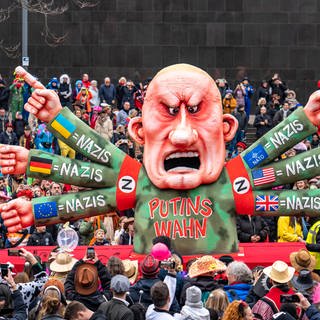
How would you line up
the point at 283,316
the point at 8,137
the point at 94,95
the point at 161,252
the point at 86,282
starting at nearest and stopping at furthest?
the point at 283,316, the point at 86,282, the point at 161,252, the point at 8,137, the point at 94,95

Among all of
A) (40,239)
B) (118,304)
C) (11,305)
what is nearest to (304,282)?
(118,304)

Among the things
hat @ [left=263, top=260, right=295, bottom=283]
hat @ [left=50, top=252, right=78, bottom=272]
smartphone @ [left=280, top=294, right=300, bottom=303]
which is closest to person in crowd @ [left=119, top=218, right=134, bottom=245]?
hat @ [left=50, top=252, right=78, bottom=272]

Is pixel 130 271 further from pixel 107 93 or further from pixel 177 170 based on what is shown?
pixel 107 93

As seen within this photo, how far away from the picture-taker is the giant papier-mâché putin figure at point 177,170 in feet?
66.3

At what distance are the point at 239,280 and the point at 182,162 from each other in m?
4.39

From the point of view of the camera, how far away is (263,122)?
3362cm

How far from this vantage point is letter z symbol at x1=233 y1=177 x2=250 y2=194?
20.5 m

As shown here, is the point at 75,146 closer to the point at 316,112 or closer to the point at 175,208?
the point at 175,208

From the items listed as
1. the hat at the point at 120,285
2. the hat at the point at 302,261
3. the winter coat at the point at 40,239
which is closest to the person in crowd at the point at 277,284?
the hat at the point at 302,261

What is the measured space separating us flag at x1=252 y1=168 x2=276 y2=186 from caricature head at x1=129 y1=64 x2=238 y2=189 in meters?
0.52

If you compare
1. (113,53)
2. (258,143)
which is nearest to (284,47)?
(113,53)

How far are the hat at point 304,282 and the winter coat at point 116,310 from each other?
83.2 inches

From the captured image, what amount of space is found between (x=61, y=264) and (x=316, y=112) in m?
5.00

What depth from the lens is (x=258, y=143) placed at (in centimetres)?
2072
